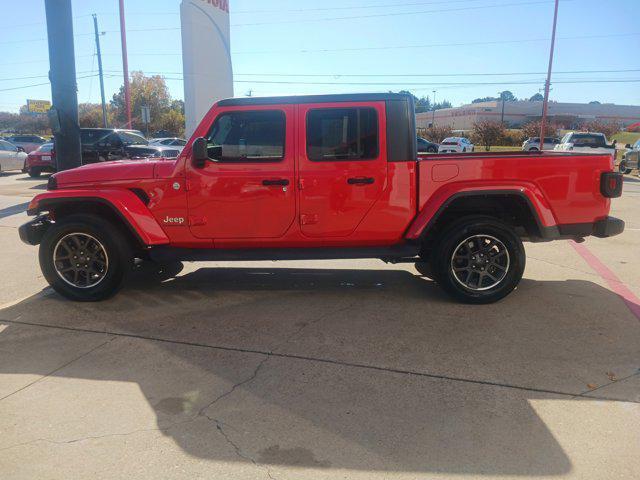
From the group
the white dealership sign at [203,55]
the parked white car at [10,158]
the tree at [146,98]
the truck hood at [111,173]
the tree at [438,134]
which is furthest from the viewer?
the tree at [146,98]

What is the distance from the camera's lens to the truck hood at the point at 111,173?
493 cm

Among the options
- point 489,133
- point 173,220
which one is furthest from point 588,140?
point 489,133

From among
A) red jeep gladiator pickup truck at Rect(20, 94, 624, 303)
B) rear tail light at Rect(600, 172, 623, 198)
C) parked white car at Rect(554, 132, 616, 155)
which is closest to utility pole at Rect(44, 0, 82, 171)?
red jeep gladiator pickup truck at Rect(20, 94, 624, 303)

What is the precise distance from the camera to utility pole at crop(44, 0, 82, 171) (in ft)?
23.4

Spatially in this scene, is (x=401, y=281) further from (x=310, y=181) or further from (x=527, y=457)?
(x=527, y=457)

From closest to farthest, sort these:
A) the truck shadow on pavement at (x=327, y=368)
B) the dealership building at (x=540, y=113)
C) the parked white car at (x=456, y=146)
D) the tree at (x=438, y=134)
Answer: the truck shadow on pavement at (x=327, y=368), the parked white car at (x=456, y=146), the tree at (x=438, y=134), the dealership building at (x=540, y=113)

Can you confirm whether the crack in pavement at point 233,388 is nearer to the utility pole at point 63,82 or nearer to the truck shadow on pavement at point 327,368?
the truck shadow on pavement at point 327,368

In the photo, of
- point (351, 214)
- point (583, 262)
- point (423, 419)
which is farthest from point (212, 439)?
point (583, 262)

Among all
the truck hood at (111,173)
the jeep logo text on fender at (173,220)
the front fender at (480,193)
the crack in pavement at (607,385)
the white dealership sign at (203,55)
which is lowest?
the crack in pavement at (607,385)

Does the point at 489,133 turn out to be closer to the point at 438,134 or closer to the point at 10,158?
the point at 438,134

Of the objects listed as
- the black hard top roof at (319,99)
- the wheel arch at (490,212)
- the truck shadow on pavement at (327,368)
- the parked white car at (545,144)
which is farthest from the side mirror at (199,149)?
the parked white car at (545,144)

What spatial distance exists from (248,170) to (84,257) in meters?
A: 1.92

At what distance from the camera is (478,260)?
501cm

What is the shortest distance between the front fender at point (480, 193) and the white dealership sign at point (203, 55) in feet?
30.0
